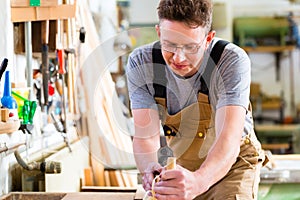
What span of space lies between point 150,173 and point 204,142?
0.32 metres

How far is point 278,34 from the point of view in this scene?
21.7 feet

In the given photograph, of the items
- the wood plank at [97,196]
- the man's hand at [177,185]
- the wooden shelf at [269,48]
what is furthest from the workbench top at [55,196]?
the wooden shelf at [269,48]

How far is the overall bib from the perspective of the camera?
180 centimetres

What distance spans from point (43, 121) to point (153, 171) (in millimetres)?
1014

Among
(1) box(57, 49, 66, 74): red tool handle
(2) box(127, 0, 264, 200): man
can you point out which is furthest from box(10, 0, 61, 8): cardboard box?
(2) box(127, 0, 264, 200): man

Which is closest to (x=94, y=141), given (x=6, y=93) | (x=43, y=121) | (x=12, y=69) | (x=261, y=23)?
(x=43, y=121)

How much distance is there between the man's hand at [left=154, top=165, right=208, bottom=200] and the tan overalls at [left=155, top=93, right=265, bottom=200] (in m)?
0.37

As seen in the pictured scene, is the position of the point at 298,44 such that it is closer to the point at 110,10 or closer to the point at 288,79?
the point at 288,79

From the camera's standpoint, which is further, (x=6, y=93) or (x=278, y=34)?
(x=278, y=34)

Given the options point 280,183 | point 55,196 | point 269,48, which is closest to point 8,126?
point 55,196

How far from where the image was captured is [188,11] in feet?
5.19

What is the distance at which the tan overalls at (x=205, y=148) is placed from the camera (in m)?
1.81

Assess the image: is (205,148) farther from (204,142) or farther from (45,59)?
(45,59)

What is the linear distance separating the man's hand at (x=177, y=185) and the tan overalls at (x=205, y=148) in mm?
368
